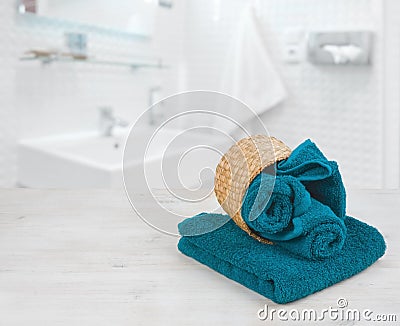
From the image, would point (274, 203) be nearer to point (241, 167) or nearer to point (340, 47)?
point (241, 167)

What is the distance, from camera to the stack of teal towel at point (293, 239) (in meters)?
0.56

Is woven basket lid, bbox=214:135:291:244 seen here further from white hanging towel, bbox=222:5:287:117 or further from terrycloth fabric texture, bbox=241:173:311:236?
white hanging towel, bbox=222:5:287:117

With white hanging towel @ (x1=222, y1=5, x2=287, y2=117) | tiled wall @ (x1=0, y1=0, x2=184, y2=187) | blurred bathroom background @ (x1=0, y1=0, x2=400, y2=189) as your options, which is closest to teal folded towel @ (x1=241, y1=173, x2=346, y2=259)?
blurred bathroom background @ (x1=0, y1=0, x2=400, y2=189)

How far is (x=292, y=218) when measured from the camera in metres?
0.59

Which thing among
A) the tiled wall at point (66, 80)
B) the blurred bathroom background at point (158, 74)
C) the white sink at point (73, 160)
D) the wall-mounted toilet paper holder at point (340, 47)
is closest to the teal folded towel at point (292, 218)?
the white sink at point (73, 160)

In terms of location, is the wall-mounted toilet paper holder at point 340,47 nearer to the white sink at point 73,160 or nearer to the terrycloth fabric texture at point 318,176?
the white sink at point 73,160

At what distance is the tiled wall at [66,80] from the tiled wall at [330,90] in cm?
36

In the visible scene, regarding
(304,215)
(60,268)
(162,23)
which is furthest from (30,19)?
(304,215)

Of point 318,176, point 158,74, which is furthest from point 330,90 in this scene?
point 318,176

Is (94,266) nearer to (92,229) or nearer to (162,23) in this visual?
(92,229)

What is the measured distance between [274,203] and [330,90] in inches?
71.8

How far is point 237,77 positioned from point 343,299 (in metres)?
1.94

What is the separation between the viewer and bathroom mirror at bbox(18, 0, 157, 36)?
1.99 metres

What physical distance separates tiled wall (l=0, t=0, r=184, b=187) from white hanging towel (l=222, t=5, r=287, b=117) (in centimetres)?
43
